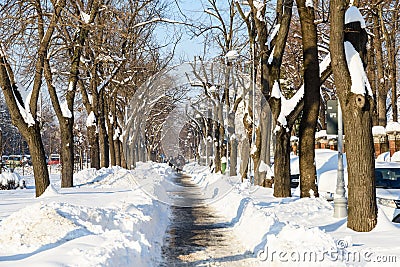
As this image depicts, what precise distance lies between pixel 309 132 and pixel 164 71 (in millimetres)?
21965

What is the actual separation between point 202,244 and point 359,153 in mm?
3574

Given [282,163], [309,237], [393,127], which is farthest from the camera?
[393,127]

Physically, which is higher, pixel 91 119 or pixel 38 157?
pixel 91 119

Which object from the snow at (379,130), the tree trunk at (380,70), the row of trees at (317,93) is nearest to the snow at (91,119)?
the row of trees at (317,93)

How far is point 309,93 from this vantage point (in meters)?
15.7

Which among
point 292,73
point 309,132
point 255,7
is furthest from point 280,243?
point 292,73

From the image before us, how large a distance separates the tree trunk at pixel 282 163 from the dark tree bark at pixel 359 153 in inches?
271

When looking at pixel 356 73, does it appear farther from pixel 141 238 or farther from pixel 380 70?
→ pixel 380 70

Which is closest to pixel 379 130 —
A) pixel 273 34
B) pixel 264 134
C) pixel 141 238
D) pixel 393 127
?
pixel 393 127

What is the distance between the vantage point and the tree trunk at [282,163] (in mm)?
17859

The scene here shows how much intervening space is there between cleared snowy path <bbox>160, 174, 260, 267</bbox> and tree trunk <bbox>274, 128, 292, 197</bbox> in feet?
7.77

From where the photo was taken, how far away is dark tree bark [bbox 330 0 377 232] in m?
10.7

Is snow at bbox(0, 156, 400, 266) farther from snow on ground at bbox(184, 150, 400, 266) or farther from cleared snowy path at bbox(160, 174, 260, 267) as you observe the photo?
cleared snowy path at bbox(160, 174, 260, 267)

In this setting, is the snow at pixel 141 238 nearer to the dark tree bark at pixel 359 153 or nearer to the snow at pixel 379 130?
the dark tree bark at pixel 359 153
